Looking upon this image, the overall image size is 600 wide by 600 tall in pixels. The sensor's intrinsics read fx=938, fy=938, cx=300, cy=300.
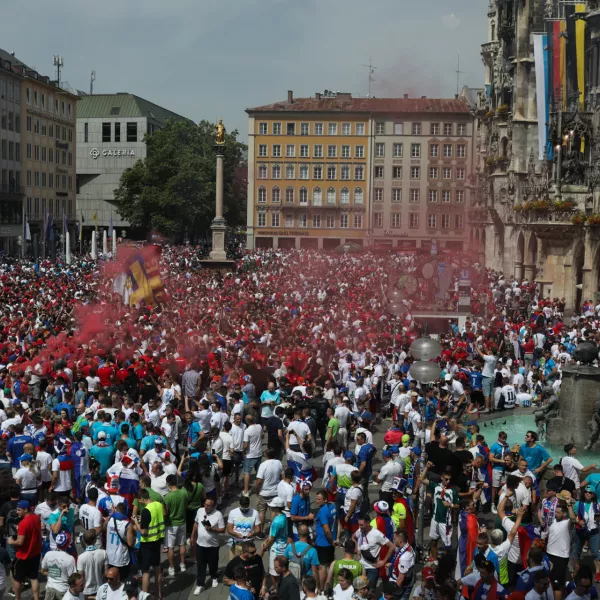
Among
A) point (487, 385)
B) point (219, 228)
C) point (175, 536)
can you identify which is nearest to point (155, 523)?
point (175, 536)

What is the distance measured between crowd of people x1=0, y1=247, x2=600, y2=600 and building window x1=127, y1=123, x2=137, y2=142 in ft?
253

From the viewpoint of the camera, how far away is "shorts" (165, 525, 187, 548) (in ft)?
36.7

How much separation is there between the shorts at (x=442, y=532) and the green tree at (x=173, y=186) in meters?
72.4

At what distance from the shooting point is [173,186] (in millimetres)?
82250

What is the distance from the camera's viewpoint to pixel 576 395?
16.3 metres

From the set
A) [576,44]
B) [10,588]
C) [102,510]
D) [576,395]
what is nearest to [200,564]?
[102,510]

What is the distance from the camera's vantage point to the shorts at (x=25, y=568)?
10.3 meters

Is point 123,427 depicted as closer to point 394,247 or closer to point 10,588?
point 10,588

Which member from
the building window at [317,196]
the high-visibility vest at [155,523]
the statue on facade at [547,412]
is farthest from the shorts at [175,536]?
the building window at [317,196]

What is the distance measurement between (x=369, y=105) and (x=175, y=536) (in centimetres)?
6583

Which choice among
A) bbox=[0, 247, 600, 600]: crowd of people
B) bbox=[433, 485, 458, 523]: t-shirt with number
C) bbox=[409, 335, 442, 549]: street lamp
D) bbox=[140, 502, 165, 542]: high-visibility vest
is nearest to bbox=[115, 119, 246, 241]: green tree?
bbox=[0, 247, 600, 600]: crowd of people

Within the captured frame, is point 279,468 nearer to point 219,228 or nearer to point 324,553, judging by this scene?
point 324,553

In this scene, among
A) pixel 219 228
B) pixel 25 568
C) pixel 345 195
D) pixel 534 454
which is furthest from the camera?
pixel 345 195

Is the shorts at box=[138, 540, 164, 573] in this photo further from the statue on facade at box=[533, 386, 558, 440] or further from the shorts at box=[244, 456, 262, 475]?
the statue on facade at box=[533, 386, 558, 440]
